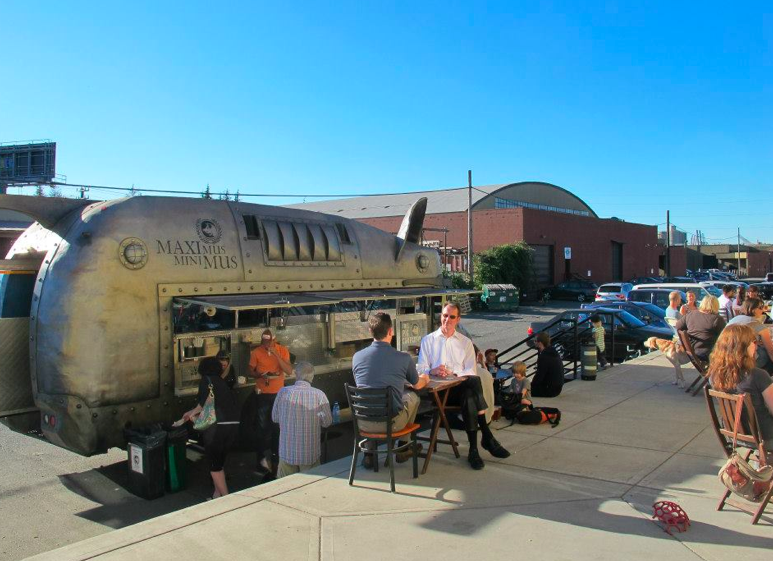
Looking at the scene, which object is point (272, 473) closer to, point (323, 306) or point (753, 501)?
point (323, 306)

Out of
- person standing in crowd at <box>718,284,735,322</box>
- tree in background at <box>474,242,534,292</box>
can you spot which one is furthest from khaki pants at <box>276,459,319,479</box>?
tree in background at <box>474,242,534,292</box>

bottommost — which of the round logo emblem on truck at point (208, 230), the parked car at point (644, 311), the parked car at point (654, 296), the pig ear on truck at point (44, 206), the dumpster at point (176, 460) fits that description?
the dumpster at point (176, 460)

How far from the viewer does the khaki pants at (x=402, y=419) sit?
5.38m

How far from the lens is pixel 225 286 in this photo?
7.53m

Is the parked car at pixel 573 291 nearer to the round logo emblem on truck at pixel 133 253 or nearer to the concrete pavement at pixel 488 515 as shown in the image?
the concrete pavement at pixel 488 515

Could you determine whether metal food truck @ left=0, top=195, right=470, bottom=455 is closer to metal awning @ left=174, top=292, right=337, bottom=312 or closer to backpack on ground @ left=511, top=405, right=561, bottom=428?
metal awning @ left=174, top=292, right=337, bottom=312

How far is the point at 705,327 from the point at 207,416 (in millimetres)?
7017

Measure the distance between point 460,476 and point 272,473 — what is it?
231cm

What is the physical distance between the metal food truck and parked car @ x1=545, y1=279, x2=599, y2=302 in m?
32.0

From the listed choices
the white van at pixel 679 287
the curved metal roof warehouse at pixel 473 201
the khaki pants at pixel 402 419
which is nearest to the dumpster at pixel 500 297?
the white van at pixel 679 287

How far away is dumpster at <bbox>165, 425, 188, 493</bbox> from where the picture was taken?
6566 mm

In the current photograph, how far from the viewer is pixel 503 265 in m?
36.0

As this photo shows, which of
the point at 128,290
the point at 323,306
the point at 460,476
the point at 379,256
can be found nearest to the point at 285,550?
the point at 460,476

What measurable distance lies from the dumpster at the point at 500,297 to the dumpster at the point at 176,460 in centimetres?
2508
